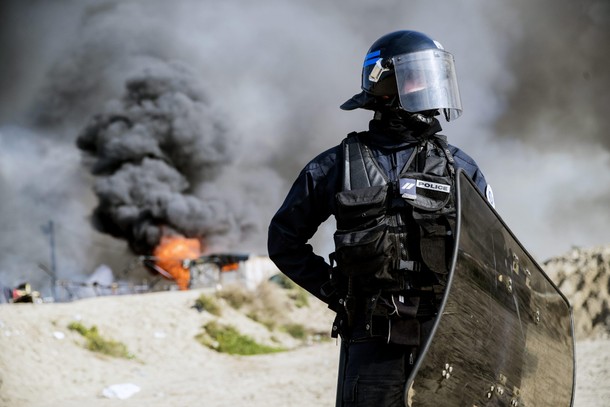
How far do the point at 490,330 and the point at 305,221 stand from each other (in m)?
0.73

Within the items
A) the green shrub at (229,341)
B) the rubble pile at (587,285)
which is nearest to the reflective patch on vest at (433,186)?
the rubble pile at (587,285)

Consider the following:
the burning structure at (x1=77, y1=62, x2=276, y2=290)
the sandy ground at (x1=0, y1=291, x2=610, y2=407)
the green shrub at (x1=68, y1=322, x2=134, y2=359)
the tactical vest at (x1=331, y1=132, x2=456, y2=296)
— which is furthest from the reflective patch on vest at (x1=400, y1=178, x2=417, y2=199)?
the burning structure at (x1=77, y1=62, x2=276, y2=290)

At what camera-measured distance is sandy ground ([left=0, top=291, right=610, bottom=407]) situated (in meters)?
8.51

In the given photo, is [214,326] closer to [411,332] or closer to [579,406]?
[579,406]

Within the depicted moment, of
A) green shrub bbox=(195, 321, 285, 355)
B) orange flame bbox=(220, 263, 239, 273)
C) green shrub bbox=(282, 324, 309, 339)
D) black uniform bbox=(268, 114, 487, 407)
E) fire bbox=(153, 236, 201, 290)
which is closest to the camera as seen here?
black uniform bbox=(268, 114, 487, 407)

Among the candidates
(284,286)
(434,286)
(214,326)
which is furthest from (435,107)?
(284,286)

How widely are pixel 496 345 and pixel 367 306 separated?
1.30 ft

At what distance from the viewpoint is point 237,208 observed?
4225 centimetres

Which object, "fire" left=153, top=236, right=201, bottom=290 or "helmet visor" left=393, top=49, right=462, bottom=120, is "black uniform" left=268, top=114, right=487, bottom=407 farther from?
"fire" left=153, top=236, right=201, bottom=290

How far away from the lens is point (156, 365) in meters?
12.6

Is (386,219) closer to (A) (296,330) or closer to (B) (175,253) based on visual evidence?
(A) (296,330)

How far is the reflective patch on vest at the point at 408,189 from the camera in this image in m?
2.49

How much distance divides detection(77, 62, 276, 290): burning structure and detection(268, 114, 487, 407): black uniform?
35415 millimetres

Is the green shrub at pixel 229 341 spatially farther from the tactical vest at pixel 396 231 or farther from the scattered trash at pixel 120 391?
the tactical vest at pixel 396 231
